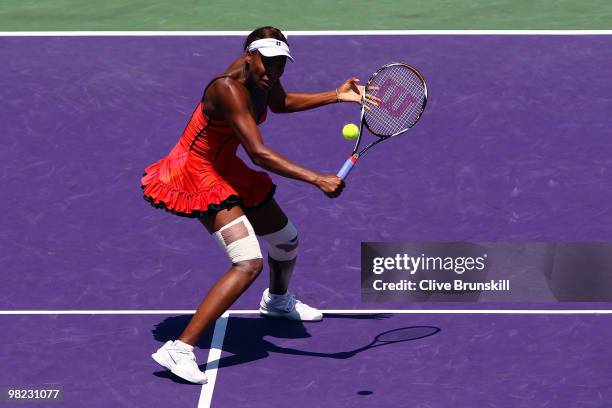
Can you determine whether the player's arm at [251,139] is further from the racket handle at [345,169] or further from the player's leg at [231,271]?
the player's leg at [231,271]

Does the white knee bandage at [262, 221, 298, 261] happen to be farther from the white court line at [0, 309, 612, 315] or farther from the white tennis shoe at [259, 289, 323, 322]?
the white court line at [0, 309, 612, 315]

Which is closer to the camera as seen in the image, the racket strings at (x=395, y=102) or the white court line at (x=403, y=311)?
the racket strings at (x=395, y=102)

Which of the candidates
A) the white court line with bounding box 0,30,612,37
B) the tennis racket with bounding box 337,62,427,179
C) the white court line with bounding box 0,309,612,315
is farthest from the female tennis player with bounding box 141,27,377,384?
the white court line with bounding box 0,30,612,37

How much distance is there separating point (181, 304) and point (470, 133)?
3.73 m

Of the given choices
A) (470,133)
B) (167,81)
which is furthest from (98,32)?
(470,133)

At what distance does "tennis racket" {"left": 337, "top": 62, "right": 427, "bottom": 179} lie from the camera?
1116cm

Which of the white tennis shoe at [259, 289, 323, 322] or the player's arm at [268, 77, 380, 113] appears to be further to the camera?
the white tennis shoe at [259, 289, 323, 322]

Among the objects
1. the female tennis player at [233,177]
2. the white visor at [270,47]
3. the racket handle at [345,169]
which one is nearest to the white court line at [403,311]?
the female tennis player at [233,177]

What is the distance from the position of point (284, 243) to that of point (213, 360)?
3.37 ft

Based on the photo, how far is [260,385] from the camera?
10438mm

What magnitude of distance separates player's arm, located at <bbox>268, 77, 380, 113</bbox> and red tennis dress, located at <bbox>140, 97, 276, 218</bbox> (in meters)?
0.35

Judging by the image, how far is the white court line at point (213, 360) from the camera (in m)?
10.2

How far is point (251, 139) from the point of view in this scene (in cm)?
1019
